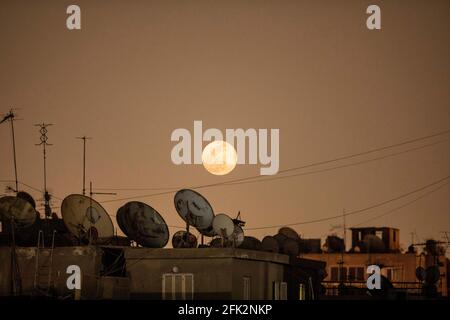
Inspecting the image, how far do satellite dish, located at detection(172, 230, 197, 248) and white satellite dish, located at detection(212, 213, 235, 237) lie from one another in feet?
5.56

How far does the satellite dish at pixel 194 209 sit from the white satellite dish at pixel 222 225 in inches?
17.1

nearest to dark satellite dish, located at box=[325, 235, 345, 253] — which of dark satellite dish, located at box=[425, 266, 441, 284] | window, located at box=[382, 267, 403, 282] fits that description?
window, located at box=[382, 267, 403, 282]

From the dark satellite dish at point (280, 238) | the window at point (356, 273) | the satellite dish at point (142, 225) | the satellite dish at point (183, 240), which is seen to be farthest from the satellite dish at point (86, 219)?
the window at point (356, 273)

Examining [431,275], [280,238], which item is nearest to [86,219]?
[280,238]

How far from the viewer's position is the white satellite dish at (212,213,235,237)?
111 feet

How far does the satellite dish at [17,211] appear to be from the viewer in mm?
34156

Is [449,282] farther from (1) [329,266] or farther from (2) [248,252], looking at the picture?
(2) [248,252]

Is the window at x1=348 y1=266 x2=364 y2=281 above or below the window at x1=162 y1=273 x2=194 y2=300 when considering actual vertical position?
above

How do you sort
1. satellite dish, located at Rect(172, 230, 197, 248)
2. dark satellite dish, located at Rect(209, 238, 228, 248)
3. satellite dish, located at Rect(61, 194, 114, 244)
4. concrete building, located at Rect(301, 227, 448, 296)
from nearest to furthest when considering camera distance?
satellite dish, located at Rect(61, 194, 114, 244) → dark satellite dish, located at Rect(209, 238, 228, 248) → satellite dish, located at Rect(172, 230, 197, 248) → concrete building, located at Rect(301, 227, 448, 296)

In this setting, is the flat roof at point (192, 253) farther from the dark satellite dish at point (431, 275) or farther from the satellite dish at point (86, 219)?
the dark satellite dish at point (431, 275)

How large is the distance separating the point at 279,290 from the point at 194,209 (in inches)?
170

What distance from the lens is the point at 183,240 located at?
1433 inches

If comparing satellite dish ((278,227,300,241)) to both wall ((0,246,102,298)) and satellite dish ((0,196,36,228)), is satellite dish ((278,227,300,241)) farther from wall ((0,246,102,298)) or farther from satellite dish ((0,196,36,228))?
satellite dish ((0,196,36,228))
